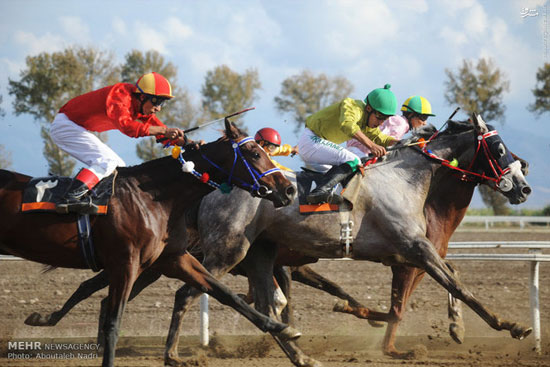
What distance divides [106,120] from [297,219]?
1.91 metres

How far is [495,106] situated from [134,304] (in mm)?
32263

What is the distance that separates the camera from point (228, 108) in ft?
134

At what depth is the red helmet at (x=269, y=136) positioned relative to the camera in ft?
25.7

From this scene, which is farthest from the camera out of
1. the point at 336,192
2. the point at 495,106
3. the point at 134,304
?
the point at 495,106

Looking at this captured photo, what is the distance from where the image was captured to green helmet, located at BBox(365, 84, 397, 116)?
6.36 metres

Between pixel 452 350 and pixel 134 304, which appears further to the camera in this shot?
pixel 134 304

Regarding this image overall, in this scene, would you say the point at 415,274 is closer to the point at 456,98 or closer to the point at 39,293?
the point at 39,293

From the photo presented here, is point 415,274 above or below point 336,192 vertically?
below

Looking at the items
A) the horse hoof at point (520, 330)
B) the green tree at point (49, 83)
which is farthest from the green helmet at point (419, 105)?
the green tree at point (49, 83)

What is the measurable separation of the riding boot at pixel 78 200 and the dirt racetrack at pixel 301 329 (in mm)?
1801

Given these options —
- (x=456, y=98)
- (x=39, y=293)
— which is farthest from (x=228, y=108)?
(x=39, y=293)

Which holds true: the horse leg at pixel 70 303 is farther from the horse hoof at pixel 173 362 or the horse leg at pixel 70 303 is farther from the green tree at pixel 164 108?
the green tree at pixel 164 108

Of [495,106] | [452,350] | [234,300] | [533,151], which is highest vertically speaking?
[495,106]

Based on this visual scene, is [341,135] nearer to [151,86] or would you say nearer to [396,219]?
[396,219]
